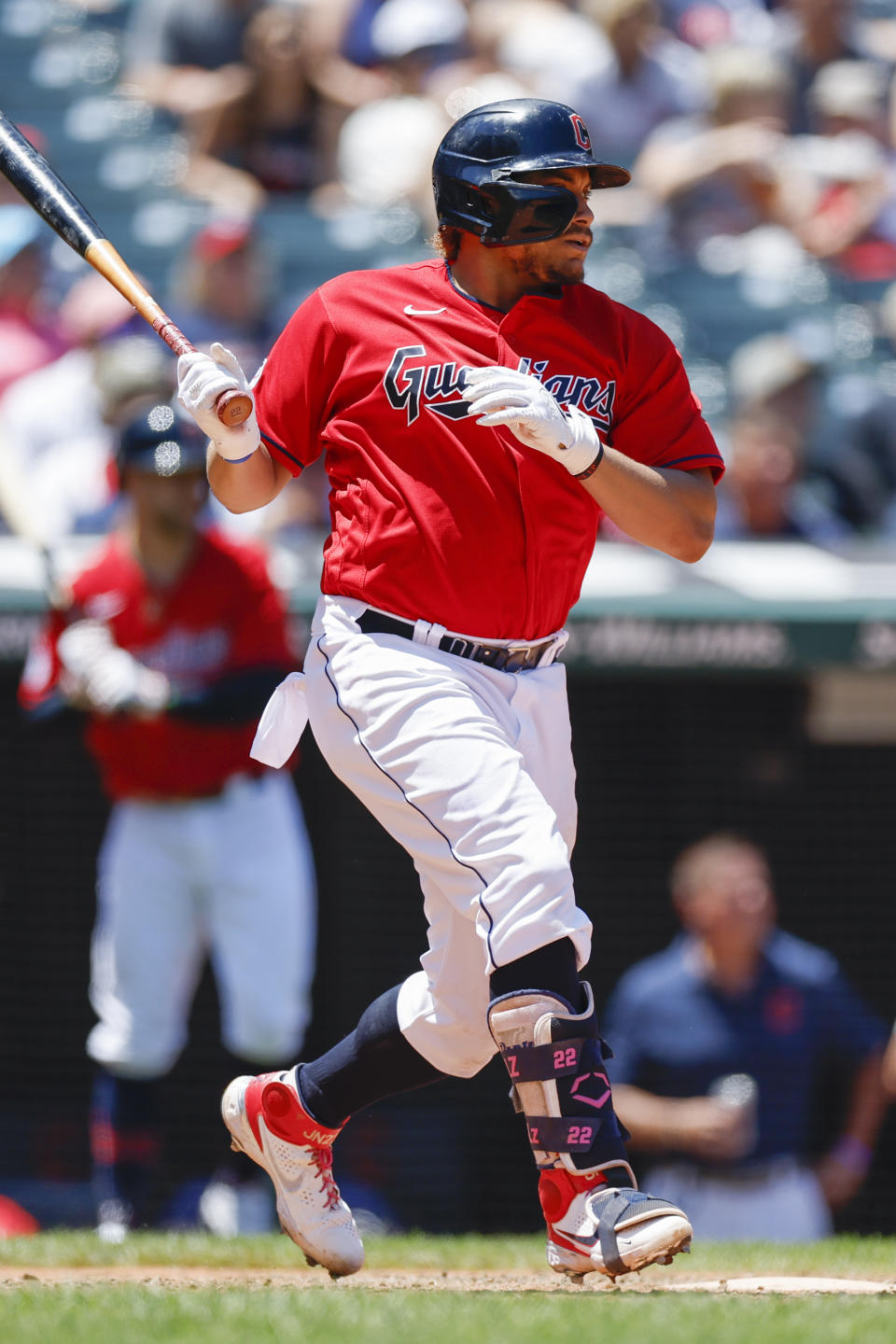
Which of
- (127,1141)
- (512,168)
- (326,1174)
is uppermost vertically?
(512,168)

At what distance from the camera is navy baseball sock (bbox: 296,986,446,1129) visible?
11.1 feet

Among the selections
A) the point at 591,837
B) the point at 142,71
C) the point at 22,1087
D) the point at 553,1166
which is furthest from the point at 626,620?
the point at 142,71

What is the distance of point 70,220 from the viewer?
12.3 feet

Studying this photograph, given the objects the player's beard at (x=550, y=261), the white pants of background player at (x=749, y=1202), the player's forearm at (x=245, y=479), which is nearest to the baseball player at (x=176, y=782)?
the white pants of background player at (x=749, y=1202)

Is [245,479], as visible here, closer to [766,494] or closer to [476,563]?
[476,563]

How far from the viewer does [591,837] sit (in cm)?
664

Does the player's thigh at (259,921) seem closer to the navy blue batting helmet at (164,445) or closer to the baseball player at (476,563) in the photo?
the navy blue batting helmet at (164,445)

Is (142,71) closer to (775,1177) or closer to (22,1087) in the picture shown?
(22,1087)

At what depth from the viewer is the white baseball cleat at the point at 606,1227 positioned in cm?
287

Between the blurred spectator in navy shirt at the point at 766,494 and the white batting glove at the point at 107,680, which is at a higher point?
the white batting glove at the point at 107,680

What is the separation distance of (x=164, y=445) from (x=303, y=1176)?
8.22 ft

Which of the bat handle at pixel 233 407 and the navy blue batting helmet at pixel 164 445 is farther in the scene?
the navy blue batting helmet at pixel 164 445

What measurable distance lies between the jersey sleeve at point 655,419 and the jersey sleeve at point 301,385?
1.60 feet

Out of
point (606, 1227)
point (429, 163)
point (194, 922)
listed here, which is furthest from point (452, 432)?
point (429, 163)
